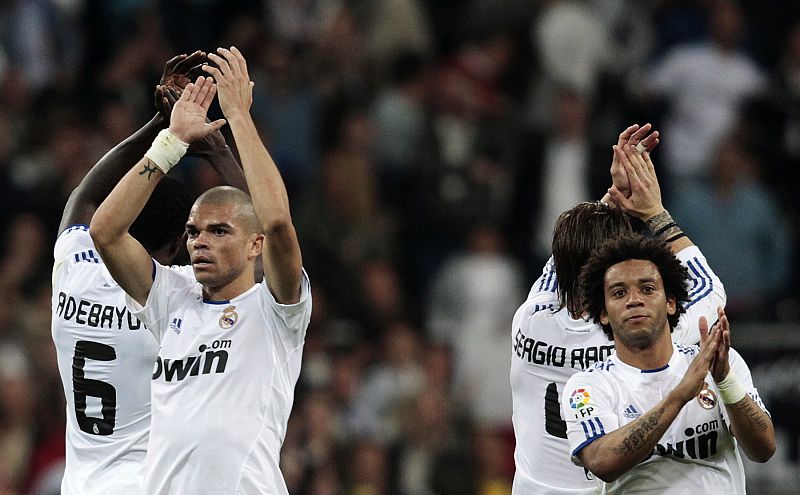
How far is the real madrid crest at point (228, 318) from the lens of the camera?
6676 millimetres

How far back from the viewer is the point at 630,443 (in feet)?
19.0

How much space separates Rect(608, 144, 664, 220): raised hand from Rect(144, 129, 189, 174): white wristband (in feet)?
6.98

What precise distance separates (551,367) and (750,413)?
1363mm

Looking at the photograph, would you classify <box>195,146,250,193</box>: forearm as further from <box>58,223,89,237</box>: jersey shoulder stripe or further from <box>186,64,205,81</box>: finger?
<box>58,223,89,237</box>: jersey shoulder stripe

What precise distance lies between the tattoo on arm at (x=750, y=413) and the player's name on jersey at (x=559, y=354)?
110cm

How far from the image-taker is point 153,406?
6.72 m

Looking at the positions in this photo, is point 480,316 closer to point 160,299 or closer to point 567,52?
point 567,52

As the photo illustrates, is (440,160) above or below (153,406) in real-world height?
above

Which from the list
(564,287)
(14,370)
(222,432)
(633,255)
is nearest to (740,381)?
(633,255)

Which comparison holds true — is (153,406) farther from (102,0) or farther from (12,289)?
(102,0)

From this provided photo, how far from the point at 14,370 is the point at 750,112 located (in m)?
7.57

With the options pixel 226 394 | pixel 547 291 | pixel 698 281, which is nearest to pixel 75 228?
pixel 226 394

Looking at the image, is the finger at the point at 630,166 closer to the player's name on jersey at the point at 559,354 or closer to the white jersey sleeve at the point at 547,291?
the white jersey sleeve at the point at 547,291

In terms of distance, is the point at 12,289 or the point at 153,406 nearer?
the point at 153,406
